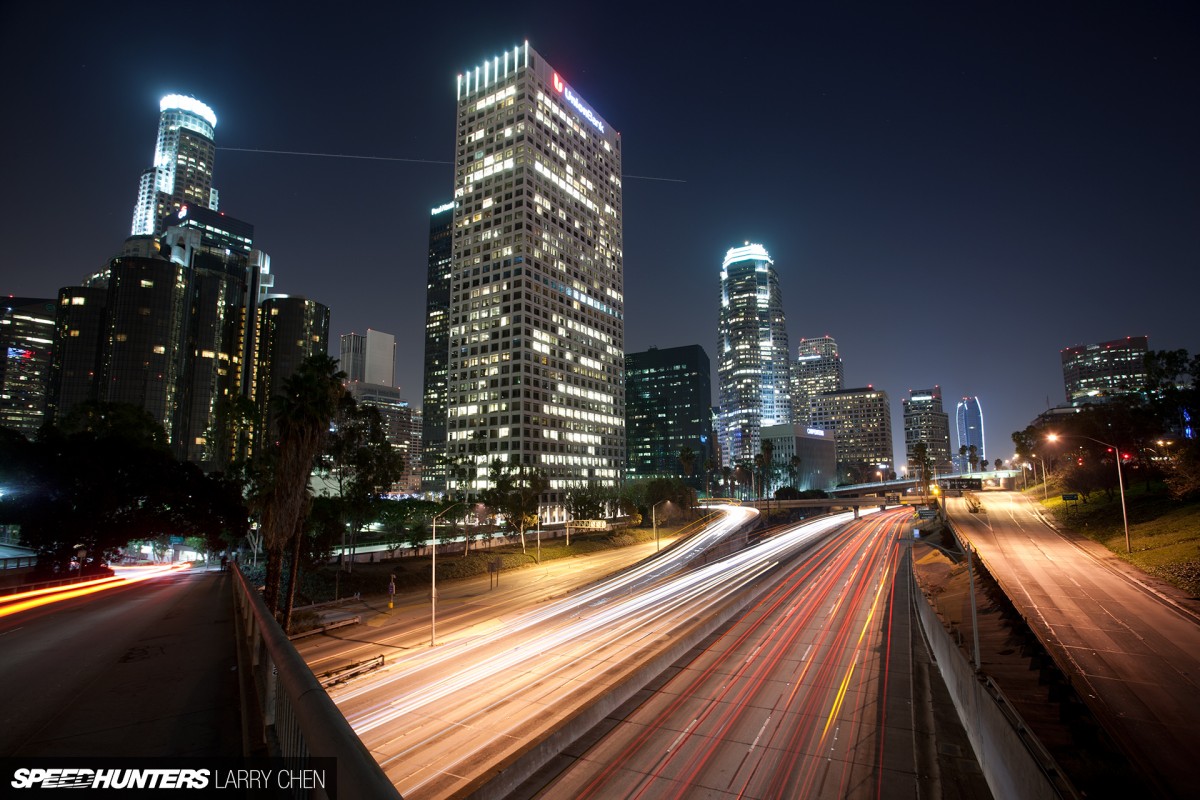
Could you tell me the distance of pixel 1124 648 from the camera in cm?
2944

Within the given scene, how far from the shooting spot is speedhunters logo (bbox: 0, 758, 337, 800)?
5176 millimetres

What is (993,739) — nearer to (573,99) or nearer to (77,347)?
(573,99)

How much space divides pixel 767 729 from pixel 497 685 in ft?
45.0

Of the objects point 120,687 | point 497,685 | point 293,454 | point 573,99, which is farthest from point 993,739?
point 573,99

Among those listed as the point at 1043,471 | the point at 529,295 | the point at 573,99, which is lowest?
the point at 1043,471

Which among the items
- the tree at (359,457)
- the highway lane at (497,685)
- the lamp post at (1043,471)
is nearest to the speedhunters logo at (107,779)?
the highway lane at (497,685)

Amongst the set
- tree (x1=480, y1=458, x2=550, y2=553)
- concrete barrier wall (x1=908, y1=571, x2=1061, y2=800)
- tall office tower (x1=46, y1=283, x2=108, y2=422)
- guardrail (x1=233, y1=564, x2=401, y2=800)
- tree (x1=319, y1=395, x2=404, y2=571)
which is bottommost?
concrete barrier wall (x1=908, y1=571, x2=1061, y2=800)

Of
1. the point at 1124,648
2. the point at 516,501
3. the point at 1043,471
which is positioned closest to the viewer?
the point at 1124,648

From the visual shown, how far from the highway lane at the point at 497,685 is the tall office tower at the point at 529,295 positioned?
103m

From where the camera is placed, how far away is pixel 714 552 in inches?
3656

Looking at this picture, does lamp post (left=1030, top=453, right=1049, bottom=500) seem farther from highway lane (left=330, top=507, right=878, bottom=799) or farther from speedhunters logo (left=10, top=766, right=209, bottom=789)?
speedhunters logo (left=10, top=766, right=209, bottom=789)

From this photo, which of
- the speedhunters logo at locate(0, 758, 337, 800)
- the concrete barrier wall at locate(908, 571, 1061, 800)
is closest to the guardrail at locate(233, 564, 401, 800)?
the speedhunters logo at locate(0, 758, 337, 800)

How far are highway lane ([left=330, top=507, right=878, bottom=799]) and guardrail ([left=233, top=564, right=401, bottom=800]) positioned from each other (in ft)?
52.9

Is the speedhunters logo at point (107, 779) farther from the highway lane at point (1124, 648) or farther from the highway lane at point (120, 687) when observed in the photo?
the highway lane at point (1124, 648)
